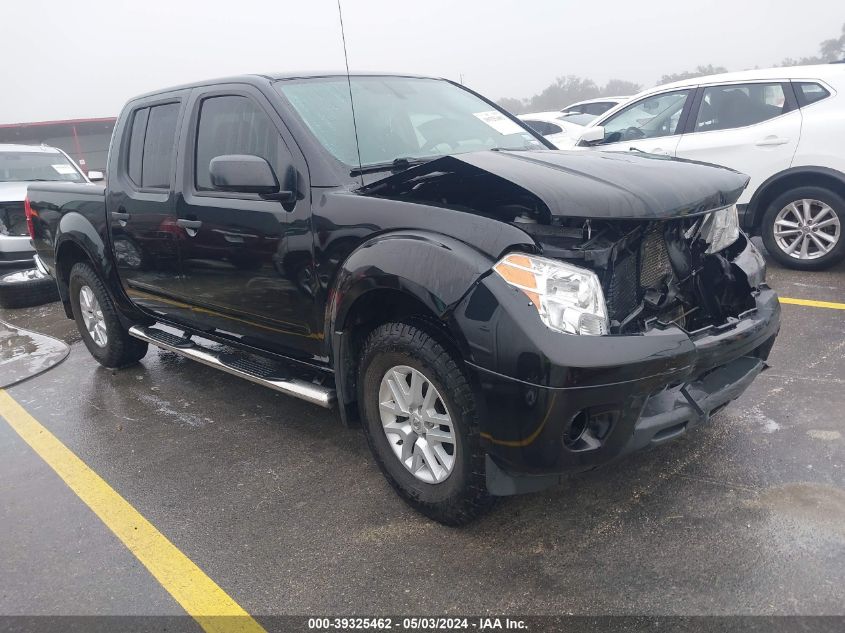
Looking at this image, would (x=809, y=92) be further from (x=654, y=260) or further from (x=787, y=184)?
(x=654, y=260)

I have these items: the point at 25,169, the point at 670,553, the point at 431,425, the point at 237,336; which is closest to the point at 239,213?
the point at 237,336

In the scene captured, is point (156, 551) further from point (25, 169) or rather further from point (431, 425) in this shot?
point (25, 169)

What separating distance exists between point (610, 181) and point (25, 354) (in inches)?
204

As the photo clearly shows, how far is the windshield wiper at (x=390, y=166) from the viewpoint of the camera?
307 cm

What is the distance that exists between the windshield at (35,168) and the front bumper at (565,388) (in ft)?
28.2

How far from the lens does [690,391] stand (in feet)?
8.27

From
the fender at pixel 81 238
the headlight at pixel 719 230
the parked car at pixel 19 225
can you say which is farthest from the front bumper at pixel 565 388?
the parked car at pixel 19 225

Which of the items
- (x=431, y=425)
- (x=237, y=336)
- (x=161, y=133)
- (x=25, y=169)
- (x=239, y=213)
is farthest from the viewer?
(x=25, y=169)

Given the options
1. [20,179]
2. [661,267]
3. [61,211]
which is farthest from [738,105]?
[20,179]

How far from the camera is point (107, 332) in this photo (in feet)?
16.2

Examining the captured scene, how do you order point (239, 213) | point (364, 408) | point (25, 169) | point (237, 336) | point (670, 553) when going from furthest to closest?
1. point (25, 169)
2. point (237, 336)
3. point (239, 213)
4. point (364, 408)
5. point (670, 553)

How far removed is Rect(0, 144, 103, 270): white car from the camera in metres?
7.68

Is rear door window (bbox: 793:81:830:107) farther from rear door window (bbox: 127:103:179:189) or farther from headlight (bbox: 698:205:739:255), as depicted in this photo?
rear door window (bbox: 127:103:179:189)

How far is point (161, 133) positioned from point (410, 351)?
247 cm
